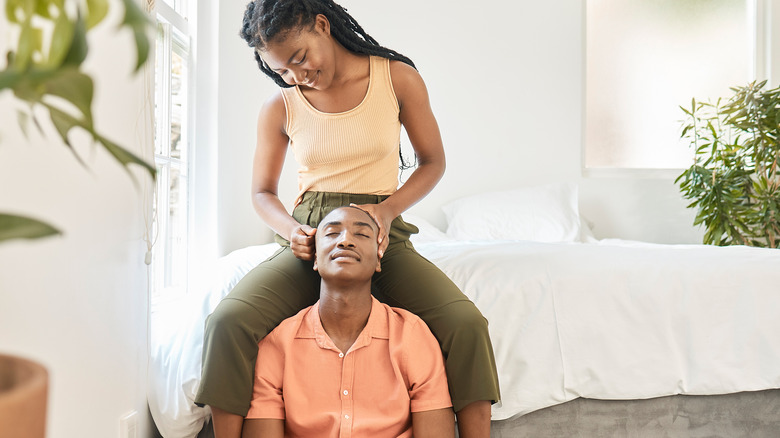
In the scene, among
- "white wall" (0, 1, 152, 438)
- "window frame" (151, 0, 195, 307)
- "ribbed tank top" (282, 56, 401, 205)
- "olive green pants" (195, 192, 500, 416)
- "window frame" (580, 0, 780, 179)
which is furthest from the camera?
"window frame" (580, 0, 780, 179)

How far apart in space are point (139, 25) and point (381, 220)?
4.28 feet

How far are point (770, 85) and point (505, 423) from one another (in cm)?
320

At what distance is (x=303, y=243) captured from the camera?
1.58 metres

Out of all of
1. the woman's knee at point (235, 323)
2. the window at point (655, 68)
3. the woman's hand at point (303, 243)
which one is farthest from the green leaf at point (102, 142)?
the window at point (655, 68)

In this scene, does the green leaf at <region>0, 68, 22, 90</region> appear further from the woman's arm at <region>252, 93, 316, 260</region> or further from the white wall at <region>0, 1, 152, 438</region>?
the woman's arm at <region>252, 93, 316, 260</region>

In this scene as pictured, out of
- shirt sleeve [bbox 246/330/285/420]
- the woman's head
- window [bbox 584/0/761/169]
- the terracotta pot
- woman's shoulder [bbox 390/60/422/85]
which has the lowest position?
shirt sleeve [bbox 246/330/285/420]

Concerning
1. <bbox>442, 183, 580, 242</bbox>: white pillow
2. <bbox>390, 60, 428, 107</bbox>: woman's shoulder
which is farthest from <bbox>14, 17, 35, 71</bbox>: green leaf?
<bbox>442, 183, 580, 242</bbox>: white pillow

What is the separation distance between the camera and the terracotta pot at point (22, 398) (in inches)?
12.3

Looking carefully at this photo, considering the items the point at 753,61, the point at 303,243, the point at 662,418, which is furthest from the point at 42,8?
the point at 753,61

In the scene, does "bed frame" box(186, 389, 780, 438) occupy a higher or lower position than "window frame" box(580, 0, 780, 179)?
lower

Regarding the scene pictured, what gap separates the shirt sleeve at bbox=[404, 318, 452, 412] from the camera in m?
1.43

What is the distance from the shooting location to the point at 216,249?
2.75 m

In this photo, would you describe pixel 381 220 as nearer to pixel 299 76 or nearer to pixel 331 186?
pixel 331 186

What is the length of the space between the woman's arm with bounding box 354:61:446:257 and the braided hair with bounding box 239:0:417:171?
0.07 meters
